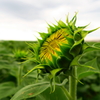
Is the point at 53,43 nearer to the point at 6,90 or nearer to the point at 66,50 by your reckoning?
the point at 66,50

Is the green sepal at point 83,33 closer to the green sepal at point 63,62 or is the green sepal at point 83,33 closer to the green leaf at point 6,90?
the green sepal at point 63,62

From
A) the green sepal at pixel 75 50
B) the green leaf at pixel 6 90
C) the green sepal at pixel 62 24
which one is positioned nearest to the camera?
the green sepal at pixel 75 50

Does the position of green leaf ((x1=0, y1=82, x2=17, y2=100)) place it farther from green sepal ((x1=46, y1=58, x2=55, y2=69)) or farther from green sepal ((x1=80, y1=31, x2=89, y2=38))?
green sepal ((x1=80, y1=31, x2=89, y2=38))

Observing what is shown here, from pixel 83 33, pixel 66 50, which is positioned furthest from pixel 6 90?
pixel 83 33

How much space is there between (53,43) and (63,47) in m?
0.10

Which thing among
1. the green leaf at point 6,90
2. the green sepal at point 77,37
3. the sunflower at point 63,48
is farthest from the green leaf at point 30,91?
the green leaf at point 6,90

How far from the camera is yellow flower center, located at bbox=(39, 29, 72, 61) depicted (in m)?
1.35

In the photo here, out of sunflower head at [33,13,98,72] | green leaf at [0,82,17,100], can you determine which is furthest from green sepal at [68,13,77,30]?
green leaf at [0,82,17,100]

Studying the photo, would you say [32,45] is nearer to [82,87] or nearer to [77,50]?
[77,50]

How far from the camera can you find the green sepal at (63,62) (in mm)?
1310

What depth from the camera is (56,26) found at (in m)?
1.44

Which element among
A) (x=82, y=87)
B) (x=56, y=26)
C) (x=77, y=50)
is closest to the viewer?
(x=77, y=50)

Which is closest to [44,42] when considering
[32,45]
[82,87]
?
[32,45]

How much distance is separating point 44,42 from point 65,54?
0.72 feet
